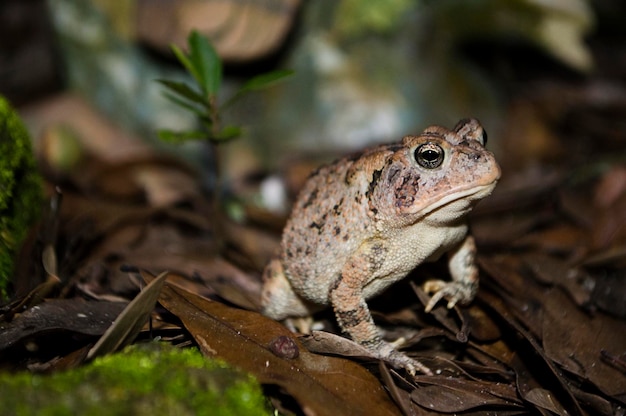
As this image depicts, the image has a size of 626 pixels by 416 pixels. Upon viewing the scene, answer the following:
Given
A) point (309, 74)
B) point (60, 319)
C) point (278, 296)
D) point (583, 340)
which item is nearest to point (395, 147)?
point (278, 296)

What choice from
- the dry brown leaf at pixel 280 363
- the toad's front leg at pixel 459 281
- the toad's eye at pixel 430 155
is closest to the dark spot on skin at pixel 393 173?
the toad's eye at pixel 430 155

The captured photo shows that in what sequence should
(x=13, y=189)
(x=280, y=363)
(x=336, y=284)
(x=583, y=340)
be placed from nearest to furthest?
(x=280, y=363) → (x=336, y=284) → (x=583, y=340) → (x=13, y=189)

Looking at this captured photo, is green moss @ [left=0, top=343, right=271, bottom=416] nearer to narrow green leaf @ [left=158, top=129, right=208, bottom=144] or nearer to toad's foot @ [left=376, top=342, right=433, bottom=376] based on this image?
toad's foot @ [left=376, top=342, right=433, bottom=376]

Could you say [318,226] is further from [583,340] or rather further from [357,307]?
[583,340]

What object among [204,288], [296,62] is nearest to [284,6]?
[296,62]

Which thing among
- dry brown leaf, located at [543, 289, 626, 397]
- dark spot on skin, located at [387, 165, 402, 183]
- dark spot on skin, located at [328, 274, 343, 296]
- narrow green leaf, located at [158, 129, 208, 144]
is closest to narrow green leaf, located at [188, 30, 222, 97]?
narrow green leaf, located at [158, 129, 208, 144]
